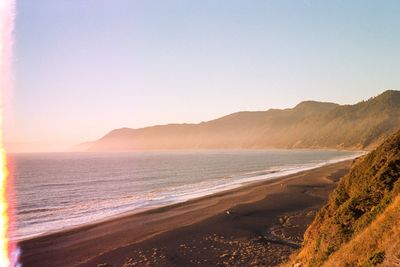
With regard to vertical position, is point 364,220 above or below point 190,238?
above

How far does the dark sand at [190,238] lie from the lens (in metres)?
18.6

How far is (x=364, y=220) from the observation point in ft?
29.9

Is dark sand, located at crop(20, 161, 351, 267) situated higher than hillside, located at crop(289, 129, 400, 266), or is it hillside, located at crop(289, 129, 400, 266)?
hillside, located at crop(289, 129, 400, 266)

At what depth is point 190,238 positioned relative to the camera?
2245 centimetres

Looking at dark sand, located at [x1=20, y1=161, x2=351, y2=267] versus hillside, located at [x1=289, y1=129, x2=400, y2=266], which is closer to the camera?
hillside, located at [x1=289, y1=129, x2=400, y2=266]

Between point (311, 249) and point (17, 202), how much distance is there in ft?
143

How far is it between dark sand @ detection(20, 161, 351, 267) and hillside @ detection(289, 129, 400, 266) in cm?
596

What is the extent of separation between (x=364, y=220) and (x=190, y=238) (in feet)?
48.6

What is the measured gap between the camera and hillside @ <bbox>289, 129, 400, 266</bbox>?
678cm

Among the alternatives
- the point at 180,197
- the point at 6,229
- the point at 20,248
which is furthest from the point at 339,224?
the point at 180,197

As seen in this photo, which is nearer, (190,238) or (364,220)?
(364,220)

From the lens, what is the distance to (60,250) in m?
22.1

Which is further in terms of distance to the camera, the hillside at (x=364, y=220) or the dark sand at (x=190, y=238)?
the dark sand at (x=190, y=238)

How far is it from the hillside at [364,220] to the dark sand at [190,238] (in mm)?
5961
